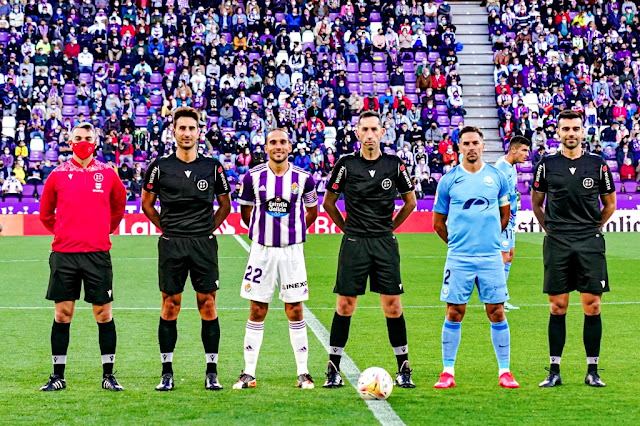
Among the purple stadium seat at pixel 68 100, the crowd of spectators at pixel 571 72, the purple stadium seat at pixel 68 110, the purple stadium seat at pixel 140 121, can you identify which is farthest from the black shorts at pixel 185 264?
the purple stadium seat at pixel 68 100

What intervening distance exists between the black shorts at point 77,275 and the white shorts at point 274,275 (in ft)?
3.84

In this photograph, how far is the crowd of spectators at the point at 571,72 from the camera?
3569cm

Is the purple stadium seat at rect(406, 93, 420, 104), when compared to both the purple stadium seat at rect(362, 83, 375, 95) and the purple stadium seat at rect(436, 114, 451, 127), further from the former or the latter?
the purple stadium seat at rect(362, 83, 375, 95)

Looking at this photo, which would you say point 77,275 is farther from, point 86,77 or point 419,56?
point 419,56

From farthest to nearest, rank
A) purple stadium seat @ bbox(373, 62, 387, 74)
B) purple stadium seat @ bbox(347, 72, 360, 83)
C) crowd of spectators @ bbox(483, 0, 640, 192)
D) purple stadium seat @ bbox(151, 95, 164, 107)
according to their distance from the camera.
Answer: purple stadium seat @ bbox(373, 62, 387, 74) < purple stadium seat @ bbox(347, 72, 360, 83) < purple stadium seat @ bbox(151, 95, 164, 107) < crowd of spectators @ bbox(483, 0, 640, 192)

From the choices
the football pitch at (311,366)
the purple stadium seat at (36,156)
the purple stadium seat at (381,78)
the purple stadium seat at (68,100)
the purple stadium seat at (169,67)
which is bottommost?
the football pitch at (311,366)

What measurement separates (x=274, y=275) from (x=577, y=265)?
102 inches

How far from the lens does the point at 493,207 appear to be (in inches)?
336

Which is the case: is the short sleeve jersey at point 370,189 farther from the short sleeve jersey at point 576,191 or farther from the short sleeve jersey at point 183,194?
the short sleeve jersey at point 576,191

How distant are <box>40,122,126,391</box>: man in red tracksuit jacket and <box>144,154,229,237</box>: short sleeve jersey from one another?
46cm

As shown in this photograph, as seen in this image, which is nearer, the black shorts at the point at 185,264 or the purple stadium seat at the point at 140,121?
the black shorts at the point at 185,264

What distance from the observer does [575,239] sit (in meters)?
8.62

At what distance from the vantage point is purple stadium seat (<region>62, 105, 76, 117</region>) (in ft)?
116

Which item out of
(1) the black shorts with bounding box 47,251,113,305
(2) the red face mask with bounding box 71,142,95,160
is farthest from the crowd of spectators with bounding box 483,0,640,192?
(1) the black shorts with bounding box 47,251,113,305
